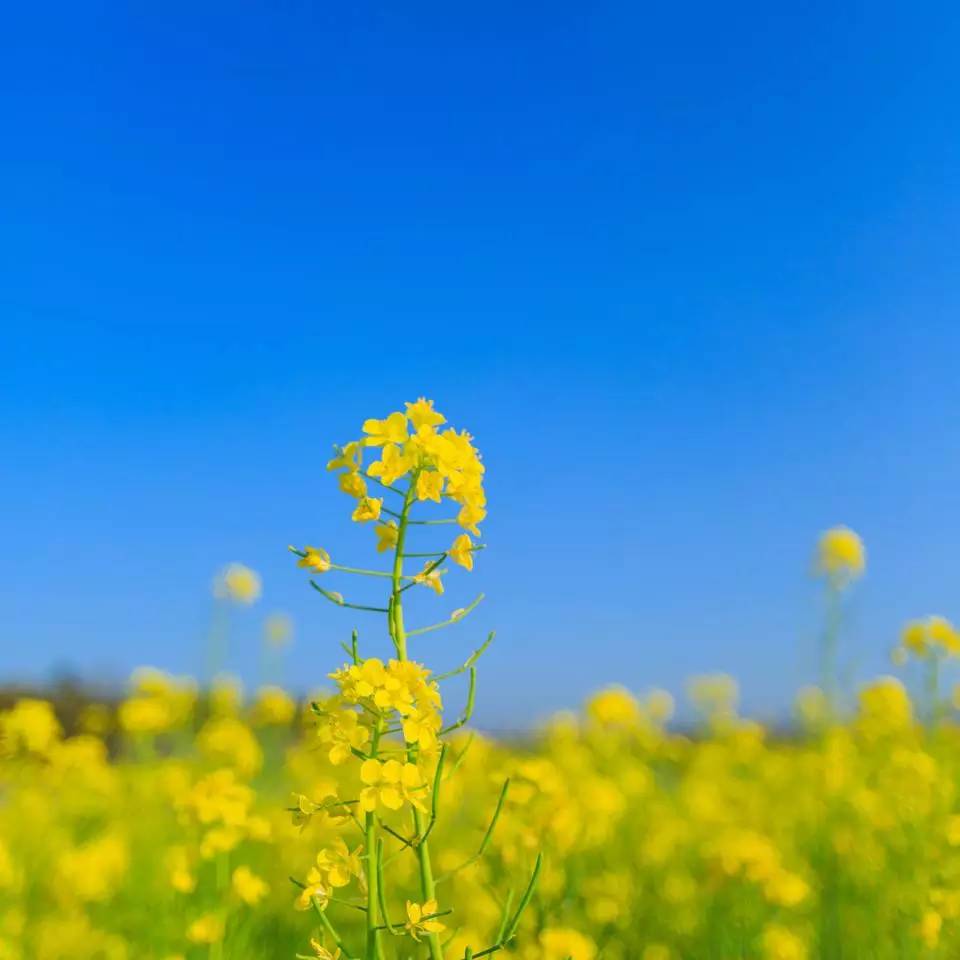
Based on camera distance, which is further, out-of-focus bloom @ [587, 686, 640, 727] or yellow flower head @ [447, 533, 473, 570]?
out-of-focus bloom @ [587, 686, 640, 727]

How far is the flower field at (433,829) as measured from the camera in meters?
1.86

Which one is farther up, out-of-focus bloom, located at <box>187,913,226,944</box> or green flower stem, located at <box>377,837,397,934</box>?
green flower stem, located at <box>377,837,397,934</box>

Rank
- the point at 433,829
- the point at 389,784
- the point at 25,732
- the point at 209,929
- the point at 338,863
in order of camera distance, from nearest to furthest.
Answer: the point at 389,784 → the point at 338,863 → the point at 209,929 → the point at 433,829 → the point at 25,732

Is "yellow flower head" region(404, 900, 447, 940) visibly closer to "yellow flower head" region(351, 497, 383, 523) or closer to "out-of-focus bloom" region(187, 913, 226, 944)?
"yellow flower head" region(351, 497, 383, 523)

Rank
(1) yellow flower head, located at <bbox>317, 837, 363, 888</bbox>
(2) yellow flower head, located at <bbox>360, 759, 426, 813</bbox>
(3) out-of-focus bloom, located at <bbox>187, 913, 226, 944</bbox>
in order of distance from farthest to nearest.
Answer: (3) out-of-focus bloom, located at <bbox>187, 913, 226, 944</bbox> < (1) yellow flower head, located at <bbox>317, 837, 363, 888</bbox> < (2) yellow flower head, located at <bbox>360, 759, 426, 813</bbox>

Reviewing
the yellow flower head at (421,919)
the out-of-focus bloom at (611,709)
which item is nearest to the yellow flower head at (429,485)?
the yellow flower head at (421,919)

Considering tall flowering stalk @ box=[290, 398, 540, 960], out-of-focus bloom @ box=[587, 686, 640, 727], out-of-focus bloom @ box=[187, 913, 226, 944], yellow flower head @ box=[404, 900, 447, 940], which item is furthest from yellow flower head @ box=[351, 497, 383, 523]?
out-of-focus bloom @ box=[587, 686, 640, 727]

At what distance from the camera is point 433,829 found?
511cm

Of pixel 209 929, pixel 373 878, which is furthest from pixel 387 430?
pixel 209 929

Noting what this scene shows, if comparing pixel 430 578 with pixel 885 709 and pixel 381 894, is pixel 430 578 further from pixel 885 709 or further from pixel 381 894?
pixel 885 709

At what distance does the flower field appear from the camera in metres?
1.86

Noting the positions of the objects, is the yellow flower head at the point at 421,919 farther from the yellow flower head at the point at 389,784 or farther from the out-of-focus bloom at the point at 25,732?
the out-of-focus bloom at the point at 25,732

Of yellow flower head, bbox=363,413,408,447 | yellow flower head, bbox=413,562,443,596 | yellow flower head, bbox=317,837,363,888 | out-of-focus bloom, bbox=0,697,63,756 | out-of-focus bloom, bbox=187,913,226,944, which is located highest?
yellow flower head, bbox=363,413,408,447

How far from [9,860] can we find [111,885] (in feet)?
2.41
